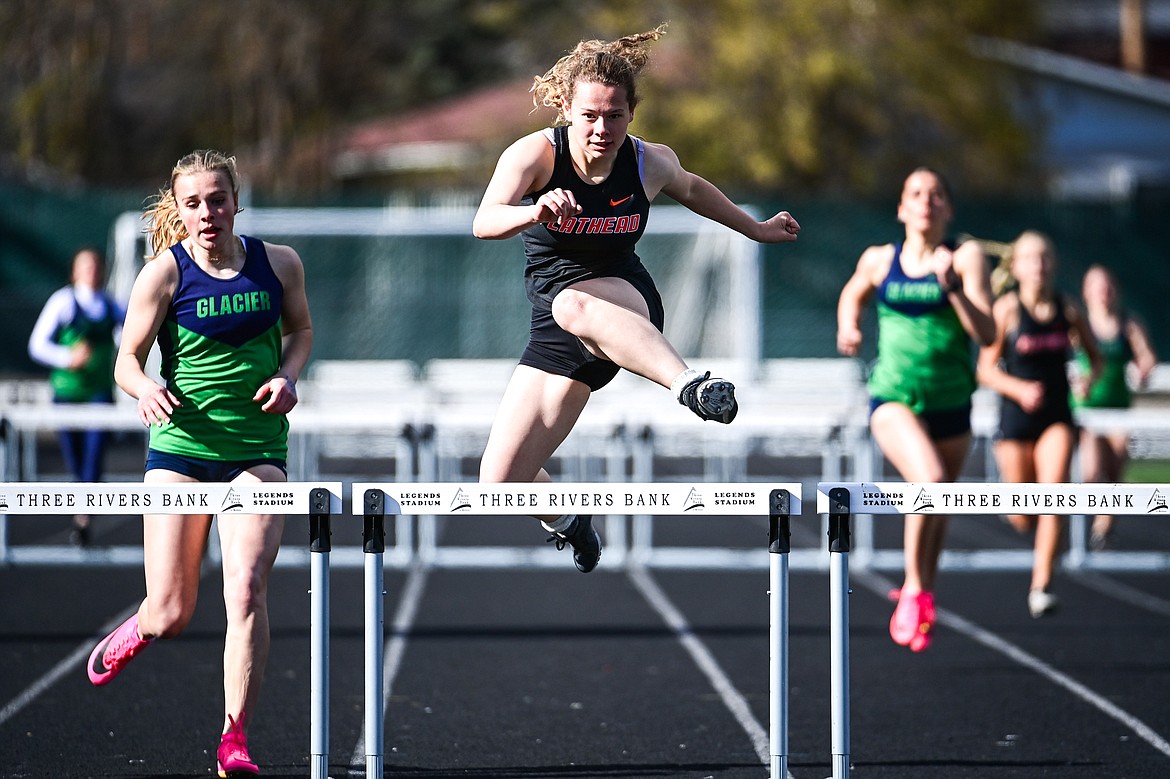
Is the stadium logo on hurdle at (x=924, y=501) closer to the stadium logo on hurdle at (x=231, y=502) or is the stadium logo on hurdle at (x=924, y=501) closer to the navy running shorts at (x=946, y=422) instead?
the stadium logo on hurdle at (x=231, y=502)

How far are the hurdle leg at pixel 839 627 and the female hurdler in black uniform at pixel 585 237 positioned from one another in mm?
433

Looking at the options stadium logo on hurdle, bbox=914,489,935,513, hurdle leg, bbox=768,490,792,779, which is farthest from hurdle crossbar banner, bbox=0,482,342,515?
stadium logo on hurdle, bbox=914,489,935,513

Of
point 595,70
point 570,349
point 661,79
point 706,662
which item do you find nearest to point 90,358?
point 706,662

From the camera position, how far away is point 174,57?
98.5 ft

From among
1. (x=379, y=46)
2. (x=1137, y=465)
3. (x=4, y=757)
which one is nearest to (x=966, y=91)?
(x=1137, y=465)

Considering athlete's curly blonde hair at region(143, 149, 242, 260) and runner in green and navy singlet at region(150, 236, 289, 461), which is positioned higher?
athlete's curly blonde hair at region(143, 149, 242, 260)

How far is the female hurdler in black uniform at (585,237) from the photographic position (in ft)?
14.1

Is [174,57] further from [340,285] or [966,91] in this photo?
[966,91]

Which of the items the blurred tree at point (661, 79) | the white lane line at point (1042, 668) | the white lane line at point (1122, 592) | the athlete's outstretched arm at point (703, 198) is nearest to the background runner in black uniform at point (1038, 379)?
the white lane line at point (1042, 668)

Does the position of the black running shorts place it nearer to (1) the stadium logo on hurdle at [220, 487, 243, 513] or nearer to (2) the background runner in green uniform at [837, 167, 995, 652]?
(1) the stadium logo on hurdle at [220, 487, 243, 513]

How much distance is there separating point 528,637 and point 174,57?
24974 mm

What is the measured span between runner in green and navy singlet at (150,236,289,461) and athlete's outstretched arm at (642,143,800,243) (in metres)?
1.33

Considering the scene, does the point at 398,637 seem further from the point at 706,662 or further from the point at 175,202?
the point at 175,202

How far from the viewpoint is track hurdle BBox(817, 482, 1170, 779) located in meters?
4.16
